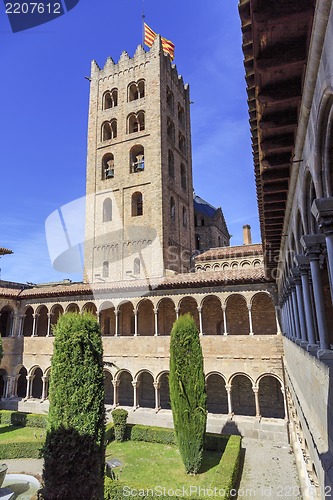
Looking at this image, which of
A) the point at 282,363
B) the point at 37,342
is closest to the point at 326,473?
the point at 282,363

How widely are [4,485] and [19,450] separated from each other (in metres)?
3.09

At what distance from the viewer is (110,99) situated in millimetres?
32156

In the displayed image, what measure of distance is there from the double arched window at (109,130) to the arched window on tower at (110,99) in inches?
63.6

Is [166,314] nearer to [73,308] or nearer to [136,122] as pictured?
[73,308]

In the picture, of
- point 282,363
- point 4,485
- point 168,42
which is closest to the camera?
point 4,485

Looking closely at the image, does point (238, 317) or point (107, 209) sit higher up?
point (107, 209)

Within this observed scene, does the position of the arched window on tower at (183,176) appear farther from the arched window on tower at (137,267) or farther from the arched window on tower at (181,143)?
the arched window on tower at (137,267)

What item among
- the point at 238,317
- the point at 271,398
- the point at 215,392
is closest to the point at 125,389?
the point at 215,392

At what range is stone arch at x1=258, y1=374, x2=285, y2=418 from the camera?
19.8 metres

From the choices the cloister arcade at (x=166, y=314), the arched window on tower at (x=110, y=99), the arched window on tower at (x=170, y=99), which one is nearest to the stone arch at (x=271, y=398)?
the cloister arcade at (x=166, y=314)

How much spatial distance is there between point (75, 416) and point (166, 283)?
11.5m

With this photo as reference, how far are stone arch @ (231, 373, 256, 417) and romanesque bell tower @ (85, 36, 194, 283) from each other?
8719mm

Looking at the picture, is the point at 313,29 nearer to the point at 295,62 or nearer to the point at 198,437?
the point at 295,62

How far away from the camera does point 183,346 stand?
1351cm
